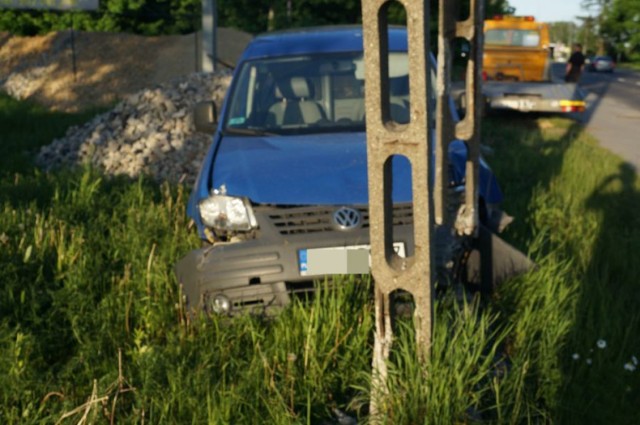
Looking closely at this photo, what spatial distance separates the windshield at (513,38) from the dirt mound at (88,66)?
10.4 meters

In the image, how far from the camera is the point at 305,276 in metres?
4.92

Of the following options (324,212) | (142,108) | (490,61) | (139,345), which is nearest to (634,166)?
(142,108)

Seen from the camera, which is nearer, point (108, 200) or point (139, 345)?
point (139, 345)

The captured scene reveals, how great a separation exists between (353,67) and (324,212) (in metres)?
1.96

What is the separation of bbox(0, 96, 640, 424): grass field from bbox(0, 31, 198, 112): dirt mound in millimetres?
22233

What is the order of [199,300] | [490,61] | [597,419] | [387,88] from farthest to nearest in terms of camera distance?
[490,61] < [199,300] < [597,419] < [387,88]

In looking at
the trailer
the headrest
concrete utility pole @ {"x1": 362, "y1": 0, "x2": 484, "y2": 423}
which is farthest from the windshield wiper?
the trailer

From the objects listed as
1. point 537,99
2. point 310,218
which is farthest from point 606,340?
point 537,99

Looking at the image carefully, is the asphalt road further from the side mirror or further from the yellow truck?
the side mirror

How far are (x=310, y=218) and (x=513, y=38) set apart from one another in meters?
20.5

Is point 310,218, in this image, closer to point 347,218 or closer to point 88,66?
point 347,218

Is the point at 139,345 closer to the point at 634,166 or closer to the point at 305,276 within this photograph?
the point at 305,276

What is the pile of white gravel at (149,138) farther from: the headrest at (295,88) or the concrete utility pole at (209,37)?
the headrest at (295,88)

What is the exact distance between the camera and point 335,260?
193 inches
